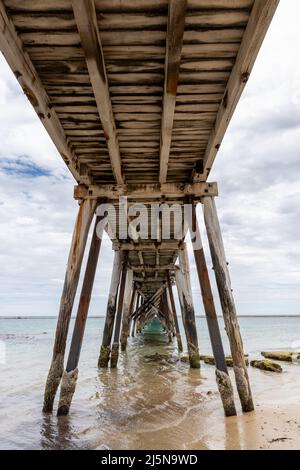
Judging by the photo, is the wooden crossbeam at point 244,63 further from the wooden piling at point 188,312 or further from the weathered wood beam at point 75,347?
the wooden piling at point 188,312

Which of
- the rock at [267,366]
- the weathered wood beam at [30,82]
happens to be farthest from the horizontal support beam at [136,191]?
the rock at [267,366]

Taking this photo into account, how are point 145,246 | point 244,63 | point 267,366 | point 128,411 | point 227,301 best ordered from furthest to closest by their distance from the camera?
1. point 267,366
2. point 145,246
3. point 128,411
4. point 227,301
5. point 244,63

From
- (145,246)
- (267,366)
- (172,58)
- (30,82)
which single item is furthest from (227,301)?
(267,366)

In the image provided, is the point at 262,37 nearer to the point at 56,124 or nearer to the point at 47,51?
the point at 47,51

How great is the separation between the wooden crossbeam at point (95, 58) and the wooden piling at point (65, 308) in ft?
4.65

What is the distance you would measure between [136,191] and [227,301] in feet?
6.76

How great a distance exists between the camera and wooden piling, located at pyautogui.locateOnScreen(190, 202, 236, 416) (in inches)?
169

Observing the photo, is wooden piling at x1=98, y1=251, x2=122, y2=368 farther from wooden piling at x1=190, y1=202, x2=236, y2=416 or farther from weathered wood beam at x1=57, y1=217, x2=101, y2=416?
wooden piling at x1=190, y1=202, x2=236, y2=416

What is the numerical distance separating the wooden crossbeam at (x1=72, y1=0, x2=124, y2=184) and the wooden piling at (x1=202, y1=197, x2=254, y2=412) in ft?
5.71

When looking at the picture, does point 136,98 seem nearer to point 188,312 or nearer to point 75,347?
point 75,347

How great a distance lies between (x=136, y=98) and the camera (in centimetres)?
331

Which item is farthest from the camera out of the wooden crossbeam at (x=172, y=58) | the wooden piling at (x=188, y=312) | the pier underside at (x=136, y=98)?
the wooden piling at (x=188, y=312)

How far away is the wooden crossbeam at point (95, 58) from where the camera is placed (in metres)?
2.12
